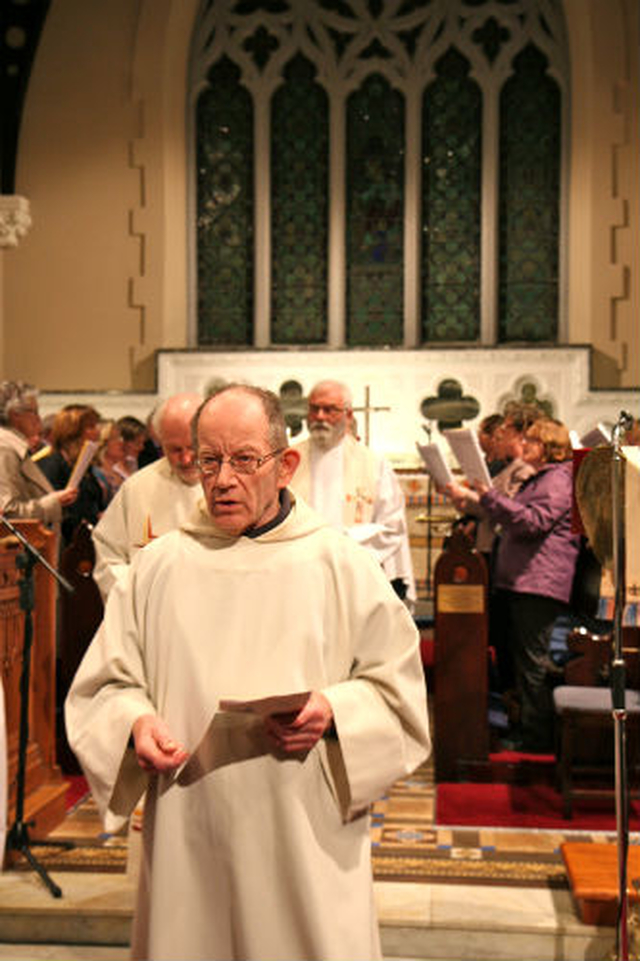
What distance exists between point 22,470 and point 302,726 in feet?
12.7

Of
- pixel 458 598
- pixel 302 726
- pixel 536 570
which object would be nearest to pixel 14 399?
pixel 458 598

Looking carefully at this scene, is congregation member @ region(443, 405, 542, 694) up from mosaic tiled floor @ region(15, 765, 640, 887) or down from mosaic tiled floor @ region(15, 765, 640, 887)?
up

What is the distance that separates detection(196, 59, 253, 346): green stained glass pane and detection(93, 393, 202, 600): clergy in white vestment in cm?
778

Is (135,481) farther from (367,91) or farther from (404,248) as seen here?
(367,91)

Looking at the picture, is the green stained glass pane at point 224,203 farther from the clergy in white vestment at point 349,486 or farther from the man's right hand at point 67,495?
the man's right hand at point 67,495

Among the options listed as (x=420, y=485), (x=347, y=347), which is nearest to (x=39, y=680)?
(x=420, y=485)

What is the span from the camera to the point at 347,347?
11672 mm

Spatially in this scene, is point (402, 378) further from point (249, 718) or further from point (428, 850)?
point (249, 718)

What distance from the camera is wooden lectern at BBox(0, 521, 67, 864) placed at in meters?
4.87

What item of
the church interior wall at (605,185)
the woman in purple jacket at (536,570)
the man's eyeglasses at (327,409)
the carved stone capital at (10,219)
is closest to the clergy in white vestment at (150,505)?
the man's eyeglasses at (327,409)

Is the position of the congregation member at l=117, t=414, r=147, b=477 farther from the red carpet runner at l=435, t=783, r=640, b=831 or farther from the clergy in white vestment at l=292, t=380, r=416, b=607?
the red carpet runner at l=435, t=783, r=640, b=831

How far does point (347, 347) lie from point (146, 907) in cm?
944

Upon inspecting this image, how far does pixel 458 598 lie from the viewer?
598 centimetres

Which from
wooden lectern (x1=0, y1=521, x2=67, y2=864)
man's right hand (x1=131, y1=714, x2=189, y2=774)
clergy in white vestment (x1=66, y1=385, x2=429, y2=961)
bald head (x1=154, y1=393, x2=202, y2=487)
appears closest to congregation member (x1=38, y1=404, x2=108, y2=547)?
wooden lectern (x1=0, y1=521, x2=67, y2=864)
